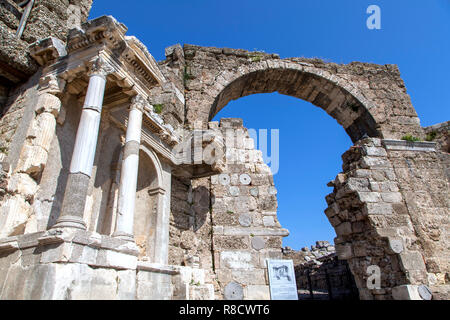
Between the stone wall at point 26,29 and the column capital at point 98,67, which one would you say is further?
the stone wall at point 26,29

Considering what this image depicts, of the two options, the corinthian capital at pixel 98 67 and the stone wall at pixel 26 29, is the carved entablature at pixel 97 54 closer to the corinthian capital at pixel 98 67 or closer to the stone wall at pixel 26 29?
the corinthian capital at pixel 98 67

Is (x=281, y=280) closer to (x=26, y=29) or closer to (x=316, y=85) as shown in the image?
(x=316, y=85)

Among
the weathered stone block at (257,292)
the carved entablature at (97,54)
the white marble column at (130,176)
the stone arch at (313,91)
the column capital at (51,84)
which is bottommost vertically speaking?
the weathered stone block at (257,292)

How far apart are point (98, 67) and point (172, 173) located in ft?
9.83

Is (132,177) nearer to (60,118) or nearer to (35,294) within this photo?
(60,118)

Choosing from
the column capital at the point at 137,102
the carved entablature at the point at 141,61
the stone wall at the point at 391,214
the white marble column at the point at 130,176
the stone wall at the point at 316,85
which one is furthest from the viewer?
the stone wall at the point at 316,85

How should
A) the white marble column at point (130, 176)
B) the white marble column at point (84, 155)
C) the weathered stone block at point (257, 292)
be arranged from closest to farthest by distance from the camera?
the white marble column at point (84, 155) → the white marble column at point (130, 176) → the weathered stone block at point (257, 292)

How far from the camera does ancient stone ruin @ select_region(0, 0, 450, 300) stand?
3361 millimetres

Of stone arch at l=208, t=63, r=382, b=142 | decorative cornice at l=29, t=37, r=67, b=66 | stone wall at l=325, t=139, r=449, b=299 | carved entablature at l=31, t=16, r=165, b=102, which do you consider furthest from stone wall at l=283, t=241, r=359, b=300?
decorative cornice at l=29, t=37, r=67, b=66

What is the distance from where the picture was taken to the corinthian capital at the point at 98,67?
155 inches

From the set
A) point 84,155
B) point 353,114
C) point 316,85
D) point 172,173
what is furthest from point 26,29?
point 353,114

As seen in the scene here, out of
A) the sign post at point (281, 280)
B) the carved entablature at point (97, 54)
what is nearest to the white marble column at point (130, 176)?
the carved entablature at point (97, 54)

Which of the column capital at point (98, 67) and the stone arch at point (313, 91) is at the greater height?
the stone arch at point (313, 91)

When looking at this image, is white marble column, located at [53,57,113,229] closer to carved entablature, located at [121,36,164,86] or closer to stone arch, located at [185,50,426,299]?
carved entablature, located at [121,36,164,86]
